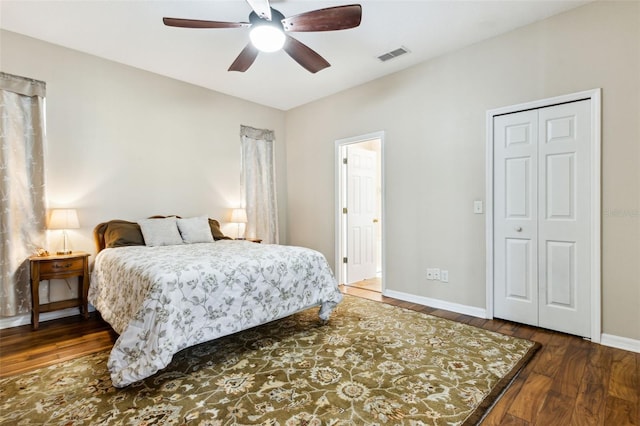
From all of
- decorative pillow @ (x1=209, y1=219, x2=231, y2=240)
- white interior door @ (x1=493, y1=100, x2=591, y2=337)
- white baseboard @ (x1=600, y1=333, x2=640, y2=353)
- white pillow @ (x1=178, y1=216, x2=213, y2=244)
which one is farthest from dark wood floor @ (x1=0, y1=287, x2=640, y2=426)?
decorative pillow @ (x1=209, y1=219, x2=231, y2=240)

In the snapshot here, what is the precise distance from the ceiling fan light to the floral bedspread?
1.66 m

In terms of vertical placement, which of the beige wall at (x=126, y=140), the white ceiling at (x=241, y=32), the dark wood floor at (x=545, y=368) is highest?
the white ceiling at (x=241, y=32)

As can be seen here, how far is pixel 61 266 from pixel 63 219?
0.45 meters

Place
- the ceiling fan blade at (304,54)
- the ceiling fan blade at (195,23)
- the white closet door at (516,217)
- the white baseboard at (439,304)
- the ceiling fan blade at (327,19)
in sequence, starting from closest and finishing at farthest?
the ceiling fan blade at (327,19), the ceiling fan blade at (195,23), the ceiling fan blade at (304,54), the white closet door at (516,217), the white baseboard at (439,304)

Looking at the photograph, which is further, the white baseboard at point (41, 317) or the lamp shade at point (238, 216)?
the lamp shade at point (238, 216)

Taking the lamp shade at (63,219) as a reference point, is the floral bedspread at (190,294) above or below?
below

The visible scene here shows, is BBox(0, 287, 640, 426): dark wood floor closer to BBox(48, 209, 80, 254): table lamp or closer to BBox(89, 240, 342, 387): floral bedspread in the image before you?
BBox(89, 240, 342, 387): floral bedspread

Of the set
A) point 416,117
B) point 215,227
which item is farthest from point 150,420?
point 416,117

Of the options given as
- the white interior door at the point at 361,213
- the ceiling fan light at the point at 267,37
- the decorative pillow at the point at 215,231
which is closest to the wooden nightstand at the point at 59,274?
the decorative pillow at the point at 215,231

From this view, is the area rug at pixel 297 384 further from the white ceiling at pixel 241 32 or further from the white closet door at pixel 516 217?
the white ceiling at pixel 241 32

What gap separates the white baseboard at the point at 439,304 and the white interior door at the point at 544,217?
0.61 feet

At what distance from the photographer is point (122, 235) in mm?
3332

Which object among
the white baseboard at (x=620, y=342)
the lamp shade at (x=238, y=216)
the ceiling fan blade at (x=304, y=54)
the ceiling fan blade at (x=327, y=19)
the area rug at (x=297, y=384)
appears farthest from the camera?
the lamp shade at (x=238, y=216)

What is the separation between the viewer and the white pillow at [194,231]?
3689mm
